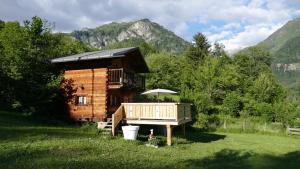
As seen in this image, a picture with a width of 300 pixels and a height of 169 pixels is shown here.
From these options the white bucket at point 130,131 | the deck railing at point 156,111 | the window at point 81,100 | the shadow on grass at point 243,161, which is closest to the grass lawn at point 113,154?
the shadow on grass at point 243,161

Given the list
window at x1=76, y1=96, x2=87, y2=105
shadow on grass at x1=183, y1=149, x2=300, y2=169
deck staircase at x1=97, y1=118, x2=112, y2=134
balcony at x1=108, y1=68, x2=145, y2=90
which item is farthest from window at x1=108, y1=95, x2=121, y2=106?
shadow on grass at x1=183, y1=149, x2=300, y2=169

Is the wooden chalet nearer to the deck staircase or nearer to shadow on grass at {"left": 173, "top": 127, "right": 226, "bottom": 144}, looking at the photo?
the deck staircase

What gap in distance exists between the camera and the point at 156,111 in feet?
83.8

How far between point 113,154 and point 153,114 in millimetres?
7580

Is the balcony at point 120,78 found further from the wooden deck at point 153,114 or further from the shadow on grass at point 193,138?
the shadow on grass at point 193,138

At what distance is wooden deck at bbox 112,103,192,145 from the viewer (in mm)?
25016

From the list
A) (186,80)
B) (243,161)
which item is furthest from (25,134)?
(186,80)

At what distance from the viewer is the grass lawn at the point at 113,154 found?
52.3 ft

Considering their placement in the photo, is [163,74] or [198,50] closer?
[163,74]

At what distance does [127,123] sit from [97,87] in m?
6.13

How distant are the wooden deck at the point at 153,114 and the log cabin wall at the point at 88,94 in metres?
4.96

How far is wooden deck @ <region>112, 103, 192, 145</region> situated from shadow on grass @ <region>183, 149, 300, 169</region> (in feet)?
12.8

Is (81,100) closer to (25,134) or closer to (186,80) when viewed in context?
(25,134)

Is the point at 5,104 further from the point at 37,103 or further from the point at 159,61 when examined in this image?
the point at 159,61
